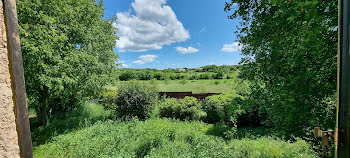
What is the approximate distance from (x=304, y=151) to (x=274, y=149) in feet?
2.26

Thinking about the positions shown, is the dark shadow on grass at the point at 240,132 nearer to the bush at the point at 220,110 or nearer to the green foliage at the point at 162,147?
the bush at the point at 220,110

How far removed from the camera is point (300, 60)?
2.61 m

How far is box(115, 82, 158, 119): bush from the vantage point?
8.56 metres

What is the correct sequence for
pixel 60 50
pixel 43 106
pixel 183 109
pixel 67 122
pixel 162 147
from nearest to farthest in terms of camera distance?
pixel 162 147 → pixel 60 50 → pixel 43 106 → pixel 67 122 → pixel 183 109

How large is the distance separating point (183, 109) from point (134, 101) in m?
2.84

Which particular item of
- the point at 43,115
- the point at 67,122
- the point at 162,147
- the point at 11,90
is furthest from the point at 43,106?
the point at 11,90

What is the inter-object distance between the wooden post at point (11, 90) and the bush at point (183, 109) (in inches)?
301

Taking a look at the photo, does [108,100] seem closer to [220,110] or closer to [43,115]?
[43,115]

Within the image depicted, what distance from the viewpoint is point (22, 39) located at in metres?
4.35

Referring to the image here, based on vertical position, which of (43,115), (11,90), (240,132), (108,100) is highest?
(11,90)

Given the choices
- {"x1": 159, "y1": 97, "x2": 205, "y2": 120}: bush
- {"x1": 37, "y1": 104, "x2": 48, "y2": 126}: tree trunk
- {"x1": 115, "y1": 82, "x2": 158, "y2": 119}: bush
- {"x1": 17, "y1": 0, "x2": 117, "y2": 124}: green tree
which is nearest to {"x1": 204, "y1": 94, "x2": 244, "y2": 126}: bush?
{"x1": 159, "y1": 97, "x2": 205, "y2": 120}: bush

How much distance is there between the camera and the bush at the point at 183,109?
27.7 ft

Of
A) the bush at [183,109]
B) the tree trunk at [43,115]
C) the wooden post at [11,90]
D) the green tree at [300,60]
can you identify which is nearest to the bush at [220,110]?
the bush at [183,109]

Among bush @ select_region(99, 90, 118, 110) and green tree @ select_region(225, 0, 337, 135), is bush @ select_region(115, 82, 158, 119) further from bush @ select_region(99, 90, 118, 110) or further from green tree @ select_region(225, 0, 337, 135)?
green tree @ select_region(225, 0, 337, 135)
